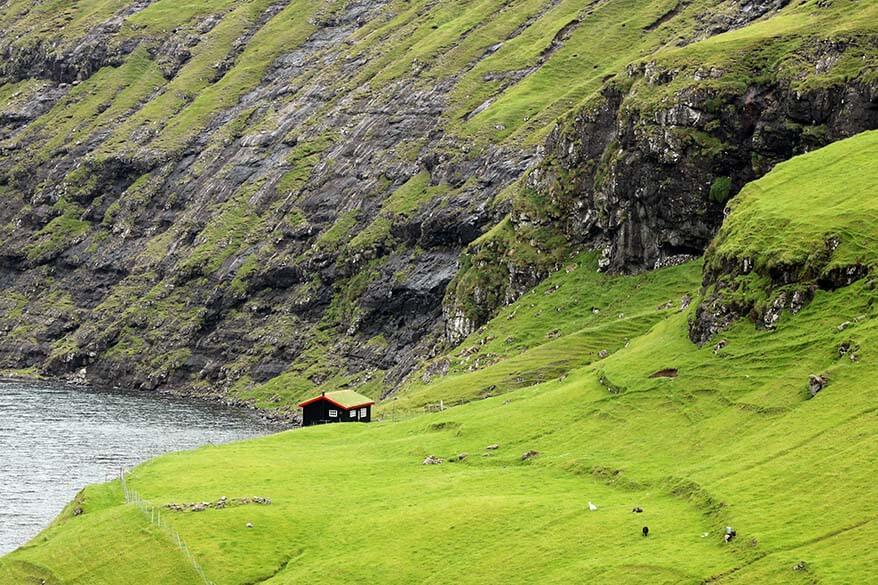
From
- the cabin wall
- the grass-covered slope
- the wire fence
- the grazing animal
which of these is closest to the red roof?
the cabin wall

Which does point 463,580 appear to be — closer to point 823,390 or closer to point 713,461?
point 713,461

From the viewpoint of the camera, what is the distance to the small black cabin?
499ft

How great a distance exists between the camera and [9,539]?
11350cm

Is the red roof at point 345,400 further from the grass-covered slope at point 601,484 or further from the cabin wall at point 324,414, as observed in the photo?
the grass-covered slope at point 601,484

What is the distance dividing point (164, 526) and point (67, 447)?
7994 cm

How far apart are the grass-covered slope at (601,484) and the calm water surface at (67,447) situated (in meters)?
18.4

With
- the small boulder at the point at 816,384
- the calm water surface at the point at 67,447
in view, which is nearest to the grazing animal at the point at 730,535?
the small boulder at the point at 816,384

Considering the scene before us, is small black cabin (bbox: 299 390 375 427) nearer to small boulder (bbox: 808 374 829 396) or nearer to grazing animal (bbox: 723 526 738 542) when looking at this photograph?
small boulder (bbox: 808 374 829 396)

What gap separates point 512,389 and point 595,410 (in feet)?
120

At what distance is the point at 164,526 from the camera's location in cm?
9019

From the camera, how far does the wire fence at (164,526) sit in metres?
83.8

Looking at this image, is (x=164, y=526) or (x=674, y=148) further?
(x=674, y=148)

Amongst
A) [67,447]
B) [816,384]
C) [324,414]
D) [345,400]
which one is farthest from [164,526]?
[67,447]

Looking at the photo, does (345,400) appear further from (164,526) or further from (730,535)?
(730,535)
